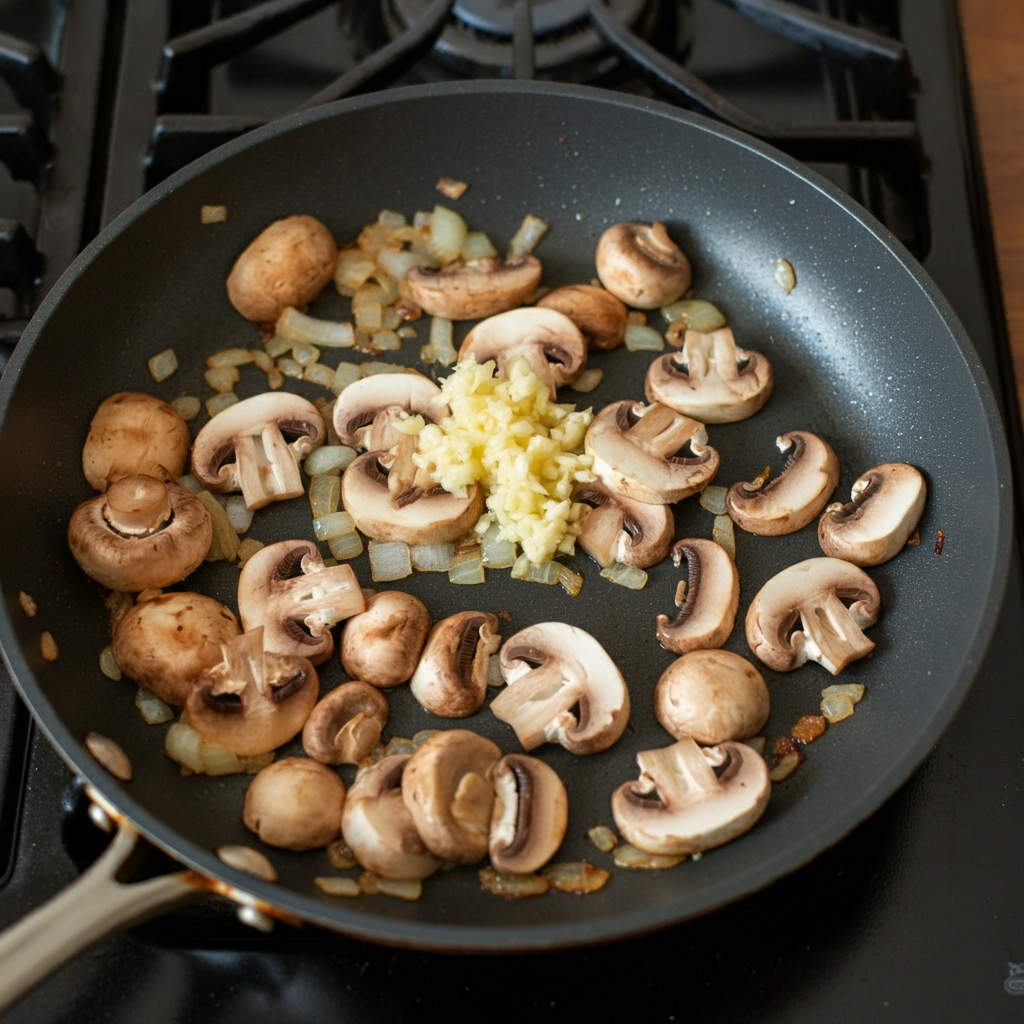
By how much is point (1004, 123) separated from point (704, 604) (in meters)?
1.60

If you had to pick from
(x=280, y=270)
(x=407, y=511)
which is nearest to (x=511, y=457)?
(x=407, y=511)

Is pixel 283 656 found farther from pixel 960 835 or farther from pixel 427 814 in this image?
pixel 960 835

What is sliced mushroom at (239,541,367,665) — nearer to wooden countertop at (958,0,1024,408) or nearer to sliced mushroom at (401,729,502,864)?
sliced mushroom at (401,729,502,864)

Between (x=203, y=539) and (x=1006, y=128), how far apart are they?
213 cm

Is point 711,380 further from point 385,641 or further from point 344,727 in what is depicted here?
point 344,727

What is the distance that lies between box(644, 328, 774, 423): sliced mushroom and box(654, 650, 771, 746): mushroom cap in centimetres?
52

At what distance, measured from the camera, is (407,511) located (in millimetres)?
1892

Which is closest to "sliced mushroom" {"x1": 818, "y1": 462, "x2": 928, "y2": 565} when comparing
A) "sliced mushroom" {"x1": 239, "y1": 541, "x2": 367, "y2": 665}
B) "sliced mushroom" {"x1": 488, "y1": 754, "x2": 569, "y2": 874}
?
"sliced mushroom" {"x1": 488, "y1": 754, "x2": 569, "y2": 874}

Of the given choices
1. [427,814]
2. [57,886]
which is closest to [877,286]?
[427,814]

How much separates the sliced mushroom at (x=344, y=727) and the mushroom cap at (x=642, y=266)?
0.98 meters

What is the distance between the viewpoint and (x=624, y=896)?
5.14 ft

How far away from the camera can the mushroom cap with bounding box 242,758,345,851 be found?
158 cm

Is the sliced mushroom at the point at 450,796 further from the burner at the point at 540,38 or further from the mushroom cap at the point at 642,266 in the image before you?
the burner at the point at 540,38

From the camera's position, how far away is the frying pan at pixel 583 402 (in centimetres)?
154
